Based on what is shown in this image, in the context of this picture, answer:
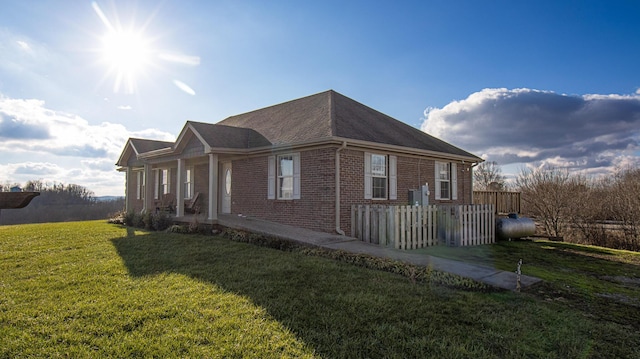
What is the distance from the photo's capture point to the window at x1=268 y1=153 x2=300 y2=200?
40.5 ft

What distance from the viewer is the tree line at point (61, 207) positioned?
4481 centimetres

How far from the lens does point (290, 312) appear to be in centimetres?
477

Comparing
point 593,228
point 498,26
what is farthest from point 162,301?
point 593,228

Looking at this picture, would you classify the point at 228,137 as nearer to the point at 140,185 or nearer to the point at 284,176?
the point at 284,176

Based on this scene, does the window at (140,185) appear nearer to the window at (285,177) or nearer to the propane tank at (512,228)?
the window at (285,177)

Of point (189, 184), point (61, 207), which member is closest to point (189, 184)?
point (189, 184)

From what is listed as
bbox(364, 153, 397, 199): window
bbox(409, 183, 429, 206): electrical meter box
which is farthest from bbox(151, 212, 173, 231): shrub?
bbox(409, 183, 429, 206): electrical meter box

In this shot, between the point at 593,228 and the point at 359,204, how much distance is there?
1265 centimetres

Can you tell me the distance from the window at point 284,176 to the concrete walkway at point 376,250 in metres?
1.13

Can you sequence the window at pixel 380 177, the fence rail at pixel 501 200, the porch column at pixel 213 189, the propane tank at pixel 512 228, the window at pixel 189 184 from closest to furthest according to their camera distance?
the window at pixel 380 177 < the porch column at pixel 213 189 < the propane tank at pixel 512 228 < the window at pixel 189 184 < the fence rail at pixel 501 200

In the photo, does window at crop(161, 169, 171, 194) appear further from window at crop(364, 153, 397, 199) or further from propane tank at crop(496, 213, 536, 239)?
propane tank at crop(496, 213, 536, 239)

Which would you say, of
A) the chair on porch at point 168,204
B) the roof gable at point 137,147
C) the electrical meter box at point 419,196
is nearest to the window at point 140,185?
the roof gable at point 137,147

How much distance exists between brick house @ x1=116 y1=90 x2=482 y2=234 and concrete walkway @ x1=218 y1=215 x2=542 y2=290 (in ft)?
2.33

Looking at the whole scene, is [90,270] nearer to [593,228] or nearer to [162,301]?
[162,301]
